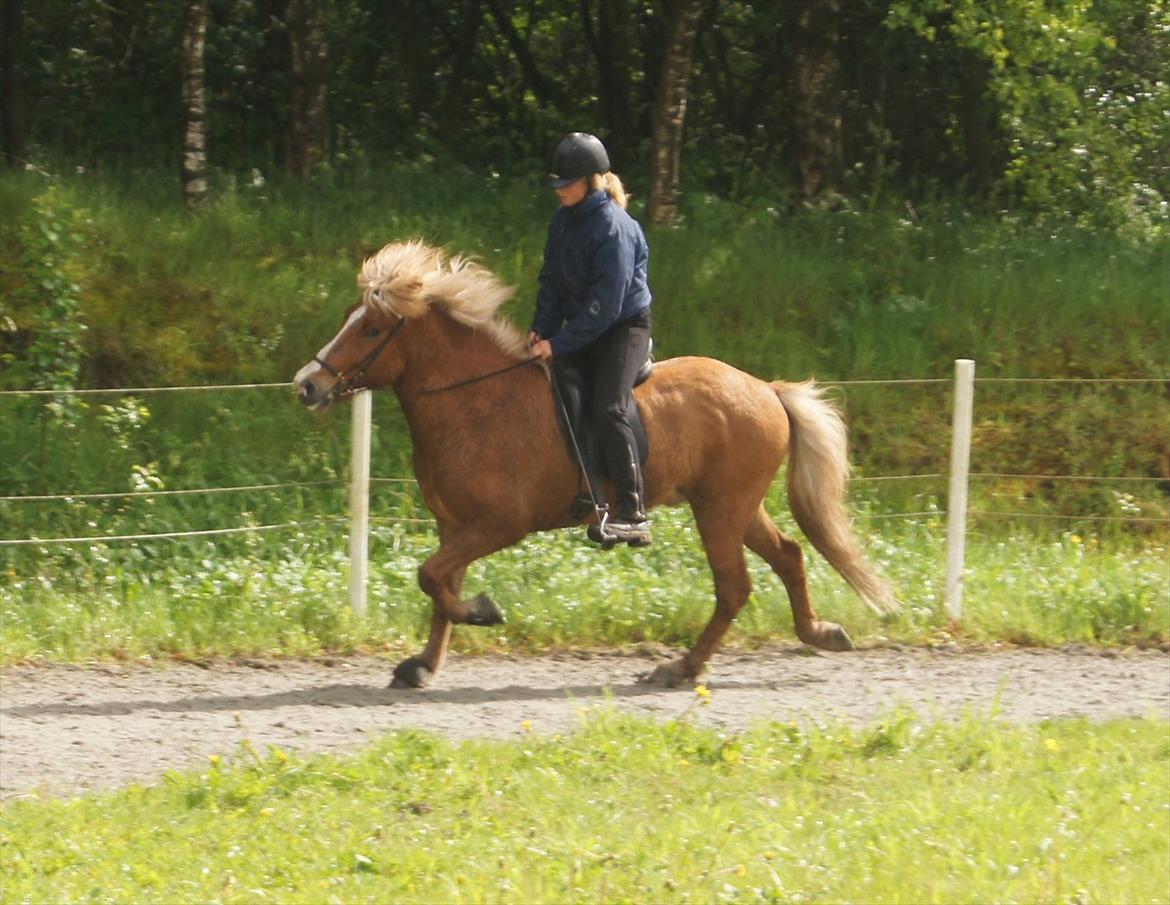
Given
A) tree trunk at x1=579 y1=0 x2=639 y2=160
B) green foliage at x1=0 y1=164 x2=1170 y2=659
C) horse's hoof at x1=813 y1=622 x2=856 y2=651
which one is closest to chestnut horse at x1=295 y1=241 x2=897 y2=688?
horse's hoof at x1=813 y1=622 x2=856 y2=651

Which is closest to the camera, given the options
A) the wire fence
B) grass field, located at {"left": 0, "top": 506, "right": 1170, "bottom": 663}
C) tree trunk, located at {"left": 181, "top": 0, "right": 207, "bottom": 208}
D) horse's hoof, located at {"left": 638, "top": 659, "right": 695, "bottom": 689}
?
horse's hoof, located at {"left": 638, "top": 659, "right": 695, "bottom": 689}

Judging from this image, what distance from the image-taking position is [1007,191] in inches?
727

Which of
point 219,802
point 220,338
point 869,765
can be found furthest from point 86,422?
point 869,765

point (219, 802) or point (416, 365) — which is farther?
point (416, 365)

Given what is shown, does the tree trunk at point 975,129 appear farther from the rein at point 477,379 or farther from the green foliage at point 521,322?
the rein at point 477,379

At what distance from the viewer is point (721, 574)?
28.8 feet

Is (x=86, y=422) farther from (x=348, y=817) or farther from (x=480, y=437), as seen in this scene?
(x=348, y=817)

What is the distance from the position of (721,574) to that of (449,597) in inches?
59.2

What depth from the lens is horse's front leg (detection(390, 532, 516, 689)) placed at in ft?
26.7

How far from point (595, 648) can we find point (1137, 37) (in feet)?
37.9

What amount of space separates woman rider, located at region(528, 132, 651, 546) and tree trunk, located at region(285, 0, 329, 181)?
8720mm

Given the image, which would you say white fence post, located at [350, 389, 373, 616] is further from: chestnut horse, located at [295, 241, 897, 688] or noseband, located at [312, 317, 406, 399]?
noseband, located at [312, 317, 406, 399]

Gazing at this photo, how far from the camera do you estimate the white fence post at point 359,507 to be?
9438 mm

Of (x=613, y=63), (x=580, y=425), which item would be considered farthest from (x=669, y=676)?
(x=613, y=63)
